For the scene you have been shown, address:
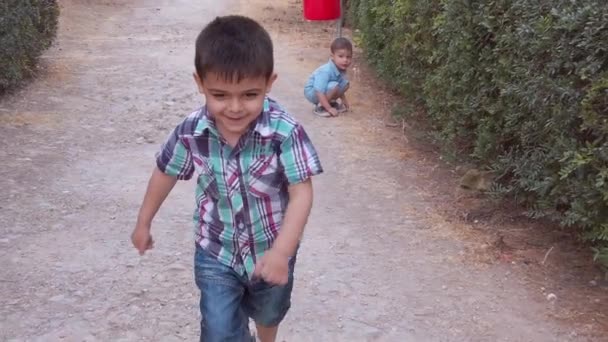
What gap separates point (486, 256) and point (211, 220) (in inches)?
94.7

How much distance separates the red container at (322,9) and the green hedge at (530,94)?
4.13 m

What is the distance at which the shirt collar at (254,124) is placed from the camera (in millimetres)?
2713

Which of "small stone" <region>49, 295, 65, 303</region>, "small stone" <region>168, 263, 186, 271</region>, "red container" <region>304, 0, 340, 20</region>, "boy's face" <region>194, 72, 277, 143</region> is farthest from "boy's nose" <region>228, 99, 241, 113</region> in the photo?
"red container" <region>304, 0, 340, 20</region>

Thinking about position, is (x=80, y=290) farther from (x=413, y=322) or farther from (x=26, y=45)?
(x=26, y=45)

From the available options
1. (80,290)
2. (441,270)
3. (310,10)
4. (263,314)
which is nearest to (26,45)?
(310,10)

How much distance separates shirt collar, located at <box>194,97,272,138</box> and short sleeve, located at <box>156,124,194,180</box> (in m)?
0.10

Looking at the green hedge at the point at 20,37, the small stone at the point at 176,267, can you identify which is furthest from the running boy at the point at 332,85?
the small stone at the point at 176,267

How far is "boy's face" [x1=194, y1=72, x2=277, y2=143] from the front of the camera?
2617 mm

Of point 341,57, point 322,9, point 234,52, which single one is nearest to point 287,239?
point 234,52

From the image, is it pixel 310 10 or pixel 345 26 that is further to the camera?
pixel 345 26

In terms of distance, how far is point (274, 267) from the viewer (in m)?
2.64

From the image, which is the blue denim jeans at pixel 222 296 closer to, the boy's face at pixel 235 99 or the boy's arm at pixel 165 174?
the boy's arm at pixel 165 174

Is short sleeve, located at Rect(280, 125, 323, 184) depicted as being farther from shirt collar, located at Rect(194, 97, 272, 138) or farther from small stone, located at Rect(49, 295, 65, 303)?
small stone, located at Rect(49, 295, 65, 303)

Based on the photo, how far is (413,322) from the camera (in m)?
4.06
